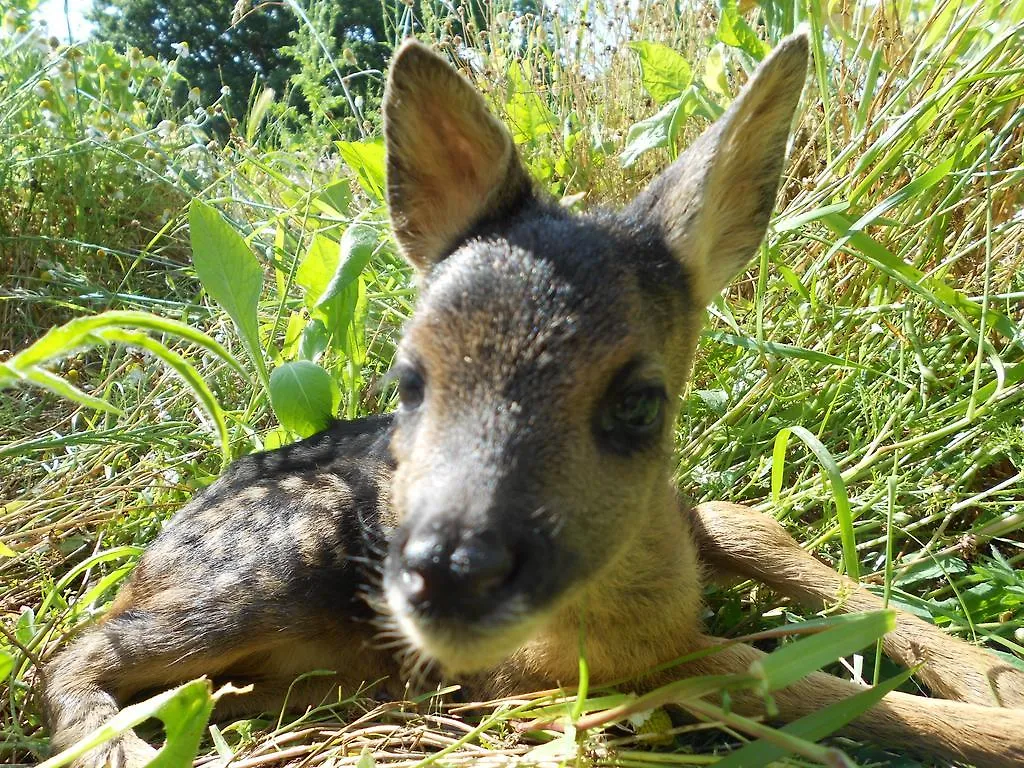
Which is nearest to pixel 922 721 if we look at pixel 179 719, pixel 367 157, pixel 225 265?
pixel 179 719

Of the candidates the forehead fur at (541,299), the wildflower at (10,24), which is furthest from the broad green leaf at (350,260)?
the wildflower at (10,24)

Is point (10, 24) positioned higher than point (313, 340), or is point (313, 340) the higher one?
point (10, 24)

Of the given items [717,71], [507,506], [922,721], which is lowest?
[922,721]

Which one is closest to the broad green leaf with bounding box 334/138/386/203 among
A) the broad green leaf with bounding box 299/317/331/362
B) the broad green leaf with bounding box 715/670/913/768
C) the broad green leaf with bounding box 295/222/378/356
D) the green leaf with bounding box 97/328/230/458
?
the broad green leaf with bounding box 295/222/378/356

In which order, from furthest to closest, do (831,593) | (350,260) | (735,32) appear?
1. (735,32)
2. (350,260)
3. (831,593)

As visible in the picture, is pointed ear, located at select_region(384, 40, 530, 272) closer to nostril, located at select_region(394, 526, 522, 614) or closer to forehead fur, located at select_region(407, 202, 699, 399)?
forehead fur, located at select_region(407, 202, 699, 399)

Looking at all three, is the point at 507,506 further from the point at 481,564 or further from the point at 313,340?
the point at 313,340

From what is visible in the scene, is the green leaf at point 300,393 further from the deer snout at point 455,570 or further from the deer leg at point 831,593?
the deer snout at point 455,570
